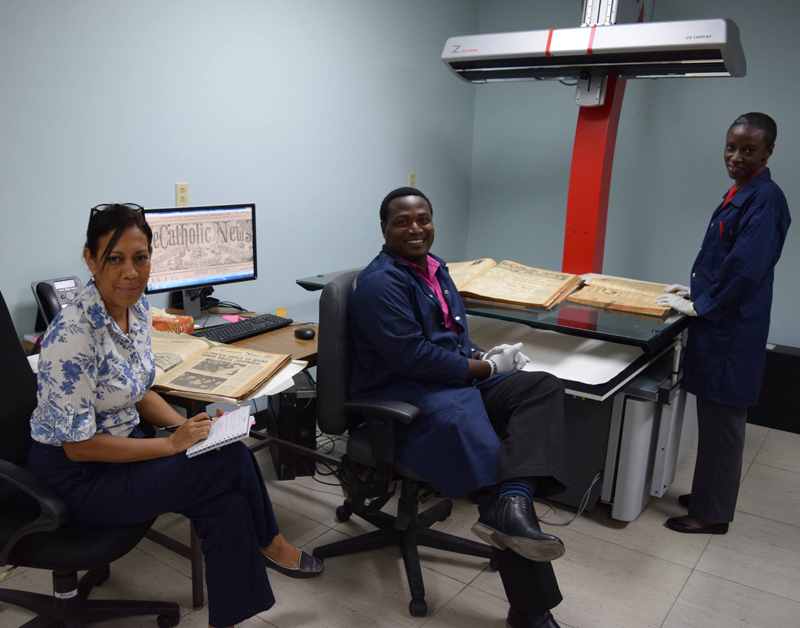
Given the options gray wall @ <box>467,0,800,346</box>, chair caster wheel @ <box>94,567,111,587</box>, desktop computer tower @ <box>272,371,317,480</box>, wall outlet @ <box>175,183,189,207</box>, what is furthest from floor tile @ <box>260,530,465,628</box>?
gray wall @ <box>467,0,800,346</box>

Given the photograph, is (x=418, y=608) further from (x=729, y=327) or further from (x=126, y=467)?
(x=729, y=327)

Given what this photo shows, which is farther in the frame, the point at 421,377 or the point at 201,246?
the point at 201,246

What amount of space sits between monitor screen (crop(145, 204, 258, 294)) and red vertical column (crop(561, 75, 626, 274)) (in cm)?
157

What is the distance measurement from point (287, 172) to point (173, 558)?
1.76 metres

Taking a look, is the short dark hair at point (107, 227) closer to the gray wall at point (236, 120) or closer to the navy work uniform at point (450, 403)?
the navy work uniform at point (450, 403)

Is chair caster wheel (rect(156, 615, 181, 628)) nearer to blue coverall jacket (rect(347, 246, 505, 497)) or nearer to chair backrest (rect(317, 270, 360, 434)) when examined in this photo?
chair backrest (rect(317, 270, 360, 434))

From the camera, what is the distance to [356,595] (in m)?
1.98

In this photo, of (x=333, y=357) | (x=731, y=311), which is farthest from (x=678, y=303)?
(x=333, y=357)

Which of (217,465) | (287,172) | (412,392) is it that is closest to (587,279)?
(412,392)

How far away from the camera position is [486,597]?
1.99 metres

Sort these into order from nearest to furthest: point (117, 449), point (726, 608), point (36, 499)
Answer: point (36, 499) < point (117, 449) < point (726, 608)

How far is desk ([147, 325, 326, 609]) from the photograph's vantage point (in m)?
1.89

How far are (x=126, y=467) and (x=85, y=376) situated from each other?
252mm

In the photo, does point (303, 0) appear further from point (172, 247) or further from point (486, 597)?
point (486, 597)
